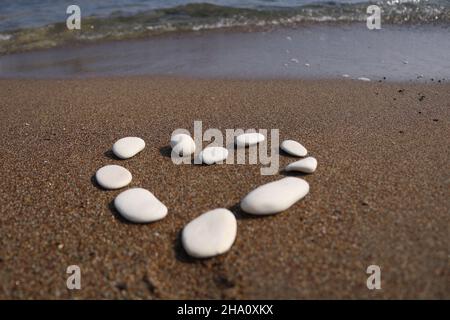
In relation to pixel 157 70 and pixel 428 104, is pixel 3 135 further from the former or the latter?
pixel 428 104

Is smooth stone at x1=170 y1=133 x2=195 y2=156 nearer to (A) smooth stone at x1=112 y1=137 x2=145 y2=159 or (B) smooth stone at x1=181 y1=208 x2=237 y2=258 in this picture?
(A) smooth stone at x1=112 y1=137 x2=145 y2=159

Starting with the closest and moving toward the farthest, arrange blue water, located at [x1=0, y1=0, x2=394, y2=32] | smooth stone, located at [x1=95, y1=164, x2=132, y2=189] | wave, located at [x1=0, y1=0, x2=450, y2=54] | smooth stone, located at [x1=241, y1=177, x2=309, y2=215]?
1. smooth stone, located at [x1=241, y1=177, x2=309, y2=215]
2. smooth stone, located at [x1=95, y1=164, x2=132, y2=189]
3. wave, located at [x1=0, y1=0, x2=450, y2=54]
4. blue water, located at [x1=0, y1=0, x2=394, y2=32]

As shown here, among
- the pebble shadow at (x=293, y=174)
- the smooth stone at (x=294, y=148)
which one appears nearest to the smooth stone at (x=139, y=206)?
the pebble shadow at (x=293, y=174)

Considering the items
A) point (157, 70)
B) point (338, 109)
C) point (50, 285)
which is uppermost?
point (157, 70)

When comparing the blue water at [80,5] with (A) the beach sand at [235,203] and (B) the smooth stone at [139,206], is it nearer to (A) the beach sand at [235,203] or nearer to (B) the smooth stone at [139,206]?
(A) the beach sand at [235,203]

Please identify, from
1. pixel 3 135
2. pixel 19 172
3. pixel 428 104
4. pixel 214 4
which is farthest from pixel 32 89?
pixel 214 4

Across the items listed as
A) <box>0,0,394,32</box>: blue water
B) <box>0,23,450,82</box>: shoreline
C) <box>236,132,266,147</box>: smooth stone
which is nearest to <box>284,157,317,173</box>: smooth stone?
<box>236,132,266,147</box>: smooth stone
